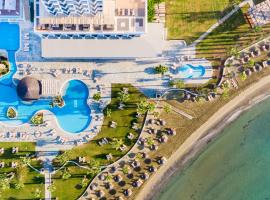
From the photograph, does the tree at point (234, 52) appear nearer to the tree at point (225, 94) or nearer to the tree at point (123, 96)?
the tree at point (225, 94)

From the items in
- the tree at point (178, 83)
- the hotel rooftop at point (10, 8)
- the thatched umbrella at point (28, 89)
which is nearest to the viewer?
the hotel rooftop at point (10, 8)

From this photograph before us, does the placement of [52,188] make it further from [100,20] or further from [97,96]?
[100,20]

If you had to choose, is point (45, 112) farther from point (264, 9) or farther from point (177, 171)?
point (264, 9)

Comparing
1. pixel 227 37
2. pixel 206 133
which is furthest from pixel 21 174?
pixel 227 37

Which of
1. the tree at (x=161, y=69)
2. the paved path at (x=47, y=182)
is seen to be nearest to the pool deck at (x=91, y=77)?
the tree at (x=161, y=69)

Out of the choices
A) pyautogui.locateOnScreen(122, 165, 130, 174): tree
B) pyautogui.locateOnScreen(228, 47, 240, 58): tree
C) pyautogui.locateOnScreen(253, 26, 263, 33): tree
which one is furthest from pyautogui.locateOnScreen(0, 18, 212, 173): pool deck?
pyautogui.locateOnScreen(253, 26, 263, 33): tree

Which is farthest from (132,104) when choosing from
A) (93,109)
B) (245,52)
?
(245,52)
